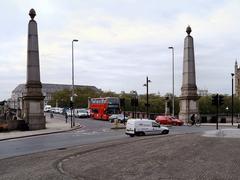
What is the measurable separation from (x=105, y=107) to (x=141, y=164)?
58566 mm

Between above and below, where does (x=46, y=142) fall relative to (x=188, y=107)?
below

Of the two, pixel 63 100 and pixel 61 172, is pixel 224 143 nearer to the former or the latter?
pixel 61 172

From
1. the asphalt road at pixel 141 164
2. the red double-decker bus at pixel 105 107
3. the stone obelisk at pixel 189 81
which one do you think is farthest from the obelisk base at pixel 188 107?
the asphalt road at pixel 141 164

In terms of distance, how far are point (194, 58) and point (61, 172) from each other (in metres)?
47.9

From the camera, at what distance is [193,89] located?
61312mm

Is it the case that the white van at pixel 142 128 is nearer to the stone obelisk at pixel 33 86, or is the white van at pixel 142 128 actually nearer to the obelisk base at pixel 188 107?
the stone obelisk at pixel 33 86

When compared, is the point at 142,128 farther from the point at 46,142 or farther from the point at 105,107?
the point at 105,107

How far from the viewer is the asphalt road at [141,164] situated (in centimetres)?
1459

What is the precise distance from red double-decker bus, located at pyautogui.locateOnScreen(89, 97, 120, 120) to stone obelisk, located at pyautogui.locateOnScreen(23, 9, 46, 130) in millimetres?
23824

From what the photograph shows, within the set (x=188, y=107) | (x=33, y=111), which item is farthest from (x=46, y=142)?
(x=188, y=107)

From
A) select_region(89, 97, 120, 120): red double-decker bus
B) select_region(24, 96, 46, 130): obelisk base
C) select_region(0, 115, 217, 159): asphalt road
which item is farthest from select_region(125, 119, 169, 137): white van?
select_region(89, 97, 120, 120): red double-decker bus

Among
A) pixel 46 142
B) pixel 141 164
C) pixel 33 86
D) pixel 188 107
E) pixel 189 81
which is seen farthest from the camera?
pixel 188 107

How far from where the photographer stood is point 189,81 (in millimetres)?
61219

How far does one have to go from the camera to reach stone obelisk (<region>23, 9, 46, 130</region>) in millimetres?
49906
